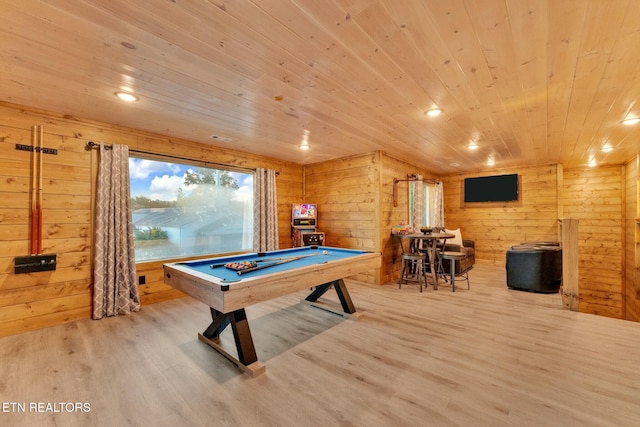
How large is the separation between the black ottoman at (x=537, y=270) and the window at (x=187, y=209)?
14.6ft

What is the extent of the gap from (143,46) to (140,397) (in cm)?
230

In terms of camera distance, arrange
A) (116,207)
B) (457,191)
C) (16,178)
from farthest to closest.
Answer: (457,191), (116,207), (16,178)

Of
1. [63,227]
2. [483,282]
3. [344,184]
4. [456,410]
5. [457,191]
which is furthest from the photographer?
[457,191]

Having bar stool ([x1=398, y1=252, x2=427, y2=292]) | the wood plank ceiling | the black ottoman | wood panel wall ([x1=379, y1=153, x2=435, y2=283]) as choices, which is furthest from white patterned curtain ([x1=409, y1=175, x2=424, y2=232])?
the wood plank ceiling

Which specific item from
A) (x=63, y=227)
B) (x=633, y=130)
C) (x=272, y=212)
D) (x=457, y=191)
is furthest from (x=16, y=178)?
(x=457, y=191)

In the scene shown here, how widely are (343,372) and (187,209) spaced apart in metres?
3.30

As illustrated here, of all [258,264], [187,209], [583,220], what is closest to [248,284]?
[258,264]

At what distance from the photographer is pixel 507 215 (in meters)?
6.30

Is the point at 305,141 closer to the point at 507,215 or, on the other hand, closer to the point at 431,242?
the point at 431,242

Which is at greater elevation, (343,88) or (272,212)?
(343,88)

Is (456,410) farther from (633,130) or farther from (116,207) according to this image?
(633,130)

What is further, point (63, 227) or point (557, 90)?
point (63, 227)

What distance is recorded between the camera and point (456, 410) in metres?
1.67

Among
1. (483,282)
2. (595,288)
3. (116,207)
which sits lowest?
(595,288)
